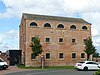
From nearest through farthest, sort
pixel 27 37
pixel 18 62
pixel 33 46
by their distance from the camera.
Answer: pixel 33 46
pixel 27 37
pixel 18 62

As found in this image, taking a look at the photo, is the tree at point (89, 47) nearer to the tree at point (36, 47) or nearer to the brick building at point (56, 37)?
the brick building at point (56, 37)

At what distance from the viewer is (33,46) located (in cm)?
4928

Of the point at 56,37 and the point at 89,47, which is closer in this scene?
the point at 89,47

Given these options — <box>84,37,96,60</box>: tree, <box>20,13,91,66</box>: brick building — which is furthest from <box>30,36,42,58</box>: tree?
<box>84,37,96,60</box>: tree

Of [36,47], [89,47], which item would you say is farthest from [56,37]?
[36,47]

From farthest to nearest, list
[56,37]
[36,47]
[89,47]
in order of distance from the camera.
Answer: [56,37], [89,47], [36,47]

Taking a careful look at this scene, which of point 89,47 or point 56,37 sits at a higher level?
point 56,37

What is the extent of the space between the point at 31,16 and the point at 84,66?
67.5ft

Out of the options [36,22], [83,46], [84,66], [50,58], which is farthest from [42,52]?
[84,66]

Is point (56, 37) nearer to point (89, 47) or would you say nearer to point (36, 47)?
point (89, 47)

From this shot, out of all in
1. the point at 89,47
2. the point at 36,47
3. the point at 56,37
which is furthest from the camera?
the point at 56,37

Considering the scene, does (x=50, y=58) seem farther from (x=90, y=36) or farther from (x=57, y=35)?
(x=90, y=36)

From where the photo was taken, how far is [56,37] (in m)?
55.9

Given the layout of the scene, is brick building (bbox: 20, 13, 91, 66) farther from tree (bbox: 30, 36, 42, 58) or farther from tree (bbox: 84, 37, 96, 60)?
tree (bbox: 84, 37, 96, 60)
